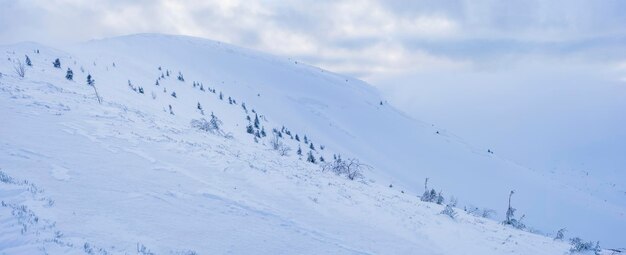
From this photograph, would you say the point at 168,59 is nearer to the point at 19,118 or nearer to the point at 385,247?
the point at 19,118

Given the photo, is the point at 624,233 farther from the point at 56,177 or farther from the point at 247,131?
the point at 56,177

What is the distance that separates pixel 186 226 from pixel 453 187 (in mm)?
29569

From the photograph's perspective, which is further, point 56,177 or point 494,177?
point 494,177

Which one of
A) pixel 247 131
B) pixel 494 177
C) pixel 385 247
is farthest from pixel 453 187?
pixel 385 247

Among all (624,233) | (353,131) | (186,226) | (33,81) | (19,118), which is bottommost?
(186,226)

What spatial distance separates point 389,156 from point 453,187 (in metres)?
6.43

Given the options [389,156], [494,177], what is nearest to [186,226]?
[389,156]

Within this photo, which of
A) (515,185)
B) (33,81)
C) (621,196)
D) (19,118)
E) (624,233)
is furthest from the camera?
(621,196)

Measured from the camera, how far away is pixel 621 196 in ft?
166

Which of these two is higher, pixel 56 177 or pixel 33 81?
pixel 33 81

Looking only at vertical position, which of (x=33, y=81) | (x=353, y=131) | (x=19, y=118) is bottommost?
(x=19, y=118)

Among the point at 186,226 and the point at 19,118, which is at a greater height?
the point at 19,118

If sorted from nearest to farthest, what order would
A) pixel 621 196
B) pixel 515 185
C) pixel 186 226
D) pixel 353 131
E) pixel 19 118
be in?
pixel 186 226
pixel 19 118
pixel 515 185
pixel 353 131
pixel 621 196

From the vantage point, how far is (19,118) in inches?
468
